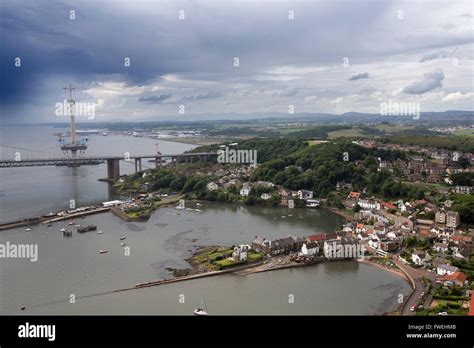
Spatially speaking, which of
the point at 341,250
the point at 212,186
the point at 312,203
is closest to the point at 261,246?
the point at 341,250

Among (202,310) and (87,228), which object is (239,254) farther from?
(87,228)

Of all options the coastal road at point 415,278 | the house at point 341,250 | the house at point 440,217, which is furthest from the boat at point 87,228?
the house at point 440,217

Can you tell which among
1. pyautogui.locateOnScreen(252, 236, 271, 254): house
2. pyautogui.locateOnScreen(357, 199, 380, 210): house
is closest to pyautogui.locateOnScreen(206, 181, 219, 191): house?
pyautogui.locateOnScreen(357, 199, 380, 210): house

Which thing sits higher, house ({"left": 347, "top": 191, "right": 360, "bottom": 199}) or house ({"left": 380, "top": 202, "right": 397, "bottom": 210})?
house ({"left": 347, "top": 191, "right": 360, "bottom": 199})

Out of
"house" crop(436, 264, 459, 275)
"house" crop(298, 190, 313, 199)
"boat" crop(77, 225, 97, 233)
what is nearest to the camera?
"house" crop(436, 264, 459, 275)

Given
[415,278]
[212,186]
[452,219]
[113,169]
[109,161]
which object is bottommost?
[415,278]

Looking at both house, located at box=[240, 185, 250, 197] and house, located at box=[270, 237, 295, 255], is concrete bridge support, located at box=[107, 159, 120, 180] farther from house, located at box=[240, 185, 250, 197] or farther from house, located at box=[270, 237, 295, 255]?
house, located at box=[270, 237, 295, 255]
